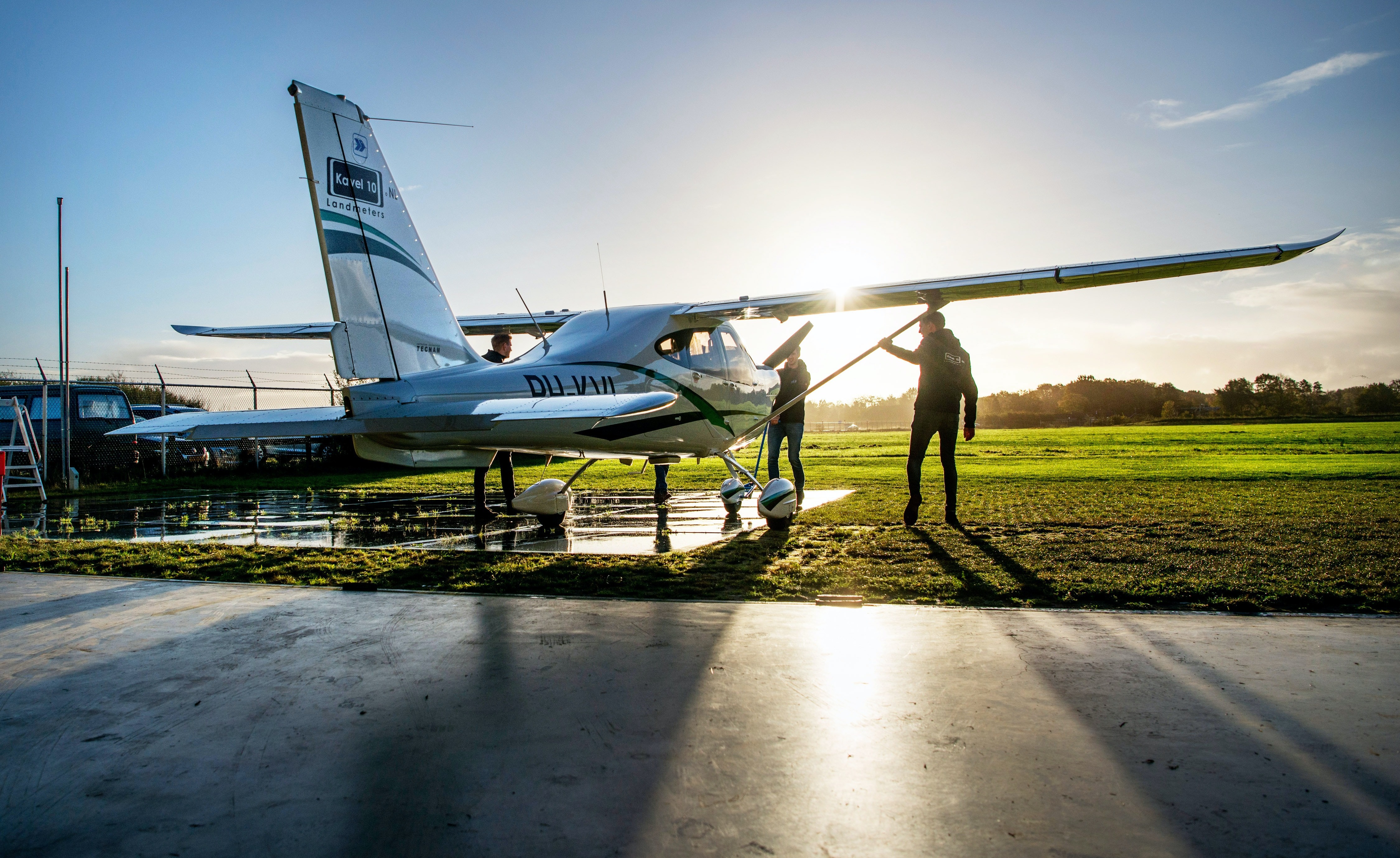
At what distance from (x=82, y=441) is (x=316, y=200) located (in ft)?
51.2

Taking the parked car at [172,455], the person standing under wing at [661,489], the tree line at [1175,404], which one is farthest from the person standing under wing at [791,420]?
the tree line at [1175,404]

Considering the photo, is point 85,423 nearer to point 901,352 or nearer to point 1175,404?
point 901,352

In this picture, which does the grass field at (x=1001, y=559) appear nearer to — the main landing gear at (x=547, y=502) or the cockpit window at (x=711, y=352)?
the main landing gear at (x=547, y=502)

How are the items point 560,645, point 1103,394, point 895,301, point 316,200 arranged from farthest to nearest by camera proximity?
point 1103,394, point 895,301, point 316,200, point 560,645

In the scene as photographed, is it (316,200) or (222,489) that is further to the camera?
(222,489)

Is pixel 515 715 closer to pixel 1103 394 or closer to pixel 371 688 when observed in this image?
pixel 371 688

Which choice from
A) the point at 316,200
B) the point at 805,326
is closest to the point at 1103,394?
the point at 805,326

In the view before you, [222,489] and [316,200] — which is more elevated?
[316,200]

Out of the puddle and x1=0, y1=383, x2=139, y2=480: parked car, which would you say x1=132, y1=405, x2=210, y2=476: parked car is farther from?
the puddle

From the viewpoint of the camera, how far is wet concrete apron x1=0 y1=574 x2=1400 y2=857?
1.83m

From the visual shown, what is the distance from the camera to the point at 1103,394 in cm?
8838

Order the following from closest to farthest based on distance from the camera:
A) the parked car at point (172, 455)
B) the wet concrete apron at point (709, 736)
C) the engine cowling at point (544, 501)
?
the wet concrete apron at point (709, 736) < the engine cowling at point (544, 501) < the parked car at point (172, 455)

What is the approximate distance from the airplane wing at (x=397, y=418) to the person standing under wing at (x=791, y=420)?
436cm

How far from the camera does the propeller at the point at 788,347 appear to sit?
1020cm
